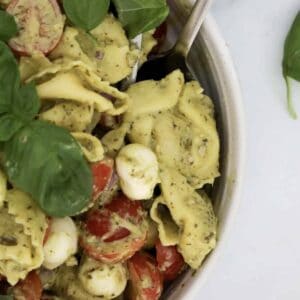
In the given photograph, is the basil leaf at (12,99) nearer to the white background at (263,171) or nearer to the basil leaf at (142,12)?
the basil leaf at (142,12)

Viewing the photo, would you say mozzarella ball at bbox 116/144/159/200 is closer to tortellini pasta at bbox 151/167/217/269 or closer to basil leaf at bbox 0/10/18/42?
tortellini pasta at bbox 151/167/217/269

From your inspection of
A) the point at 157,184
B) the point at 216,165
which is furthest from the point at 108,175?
the point at 216,165

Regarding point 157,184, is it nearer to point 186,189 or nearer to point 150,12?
point 186,189

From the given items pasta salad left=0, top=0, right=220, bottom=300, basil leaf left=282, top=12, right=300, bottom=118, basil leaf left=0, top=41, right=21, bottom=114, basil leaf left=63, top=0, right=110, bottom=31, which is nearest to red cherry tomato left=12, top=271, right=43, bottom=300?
pasta salad left=0, top=0, right=220, bottom=300

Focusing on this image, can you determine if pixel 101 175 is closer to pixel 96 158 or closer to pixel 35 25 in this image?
pixel 96 158

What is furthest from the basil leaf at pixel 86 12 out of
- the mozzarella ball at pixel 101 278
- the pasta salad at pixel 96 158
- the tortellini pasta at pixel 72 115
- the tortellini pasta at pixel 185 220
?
the mozzarella ball at pixel 101 278

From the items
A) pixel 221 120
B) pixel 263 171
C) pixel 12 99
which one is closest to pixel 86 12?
pixel 12 99
